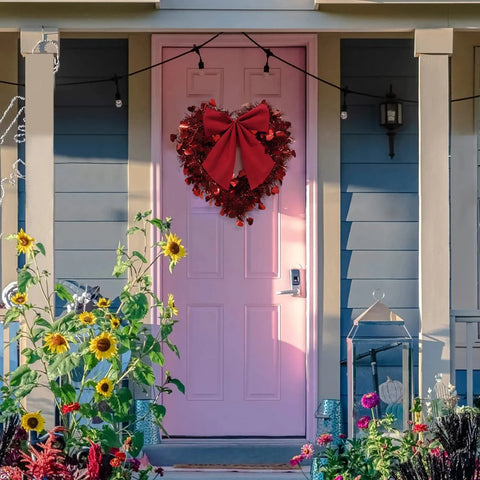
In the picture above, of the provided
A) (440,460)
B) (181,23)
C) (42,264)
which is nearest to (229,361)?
(42,264)

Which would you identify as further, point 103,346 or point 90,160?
point 90,160

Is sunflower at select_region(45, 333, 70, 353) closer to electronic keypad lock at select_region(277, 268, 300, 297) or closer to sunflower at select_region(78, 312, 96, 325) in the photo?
sunflower at select_region(78, 312, 96, 325)

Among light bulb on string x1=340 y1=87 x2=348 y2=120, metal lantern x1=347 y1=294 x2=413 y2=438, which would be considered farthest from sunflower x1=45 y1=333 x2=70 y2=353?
light bulb on string x1=340 y1=87 x2=348 y2=120

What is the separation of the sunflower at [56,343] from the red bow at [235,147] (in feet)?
5.80

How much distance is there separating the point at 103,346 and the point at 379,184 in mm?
2351

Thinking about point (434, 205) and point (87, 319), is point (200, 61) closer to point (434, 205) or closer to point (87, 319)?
point (434, 205)

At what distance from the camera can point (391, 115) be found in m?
5.47

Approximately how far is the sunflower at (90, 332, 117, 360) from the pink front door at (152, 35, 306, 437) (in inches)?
67.7

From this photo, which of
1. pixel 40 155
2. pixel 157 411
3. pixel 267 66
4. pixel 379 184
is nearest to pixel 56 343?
pixel 157 411

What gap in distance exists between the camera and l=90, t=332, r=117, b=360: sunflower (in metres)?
3.81

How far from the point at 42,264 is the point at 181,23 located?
1.38 m

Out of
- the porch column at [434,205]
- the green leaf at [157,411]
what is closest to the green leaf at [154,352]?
the green leaf at [157,411]

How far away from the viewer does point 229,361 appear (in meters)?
5.57

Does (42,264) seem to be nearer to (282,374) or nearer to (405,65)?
(282,374)
